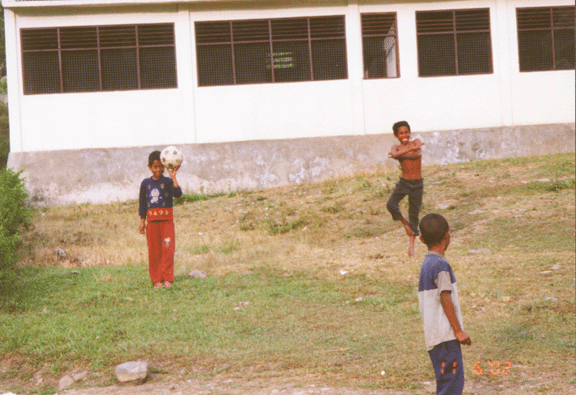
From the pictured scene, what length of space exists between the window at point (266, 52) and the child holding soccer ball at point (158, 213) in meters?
9.95

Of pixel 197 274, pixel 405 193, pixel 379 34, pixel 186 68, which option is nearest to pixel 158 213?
pixel 197 274

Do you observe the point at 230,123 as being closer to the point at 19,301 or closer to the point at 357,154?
the point at 357,154

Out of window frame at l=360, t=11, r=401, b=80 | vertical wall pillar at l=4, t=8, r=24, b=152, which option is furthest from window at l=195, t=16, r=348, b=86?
vertical wall pillar at l=4, t=8, r=24, b=152

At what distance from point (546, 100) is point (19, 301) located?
50.1ft

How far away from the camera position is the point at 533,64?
58.5ft

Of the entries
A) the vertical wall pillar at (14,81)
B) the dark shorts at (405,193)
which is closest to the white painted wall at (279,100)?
the vertical wall pillar at (14,81)

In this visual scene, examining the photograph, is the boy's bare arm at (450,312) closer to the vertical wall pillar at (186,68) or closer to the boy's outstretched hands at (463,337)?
the boy's outstretched hands at (463,337)

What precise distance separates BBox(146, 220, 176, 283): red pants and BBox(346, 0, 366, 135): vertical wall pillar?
10.4 m

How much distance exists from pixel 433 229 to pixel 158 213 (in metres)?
4.82

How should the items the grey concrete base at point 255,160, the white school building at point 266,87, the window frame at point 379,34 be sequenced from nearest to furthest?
the grey concrete base at point 255,160 < the white school building at point 266,87 < the window frame at point 379,34

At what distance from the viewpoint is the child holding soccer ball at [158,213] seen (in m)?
7.50

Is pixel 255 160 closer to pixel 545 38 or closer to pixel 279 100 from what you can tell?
pixel 279 100

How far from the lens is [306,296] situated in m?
7.38

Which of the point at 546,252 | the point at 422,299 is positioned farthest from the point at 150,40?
the point at 422,299
